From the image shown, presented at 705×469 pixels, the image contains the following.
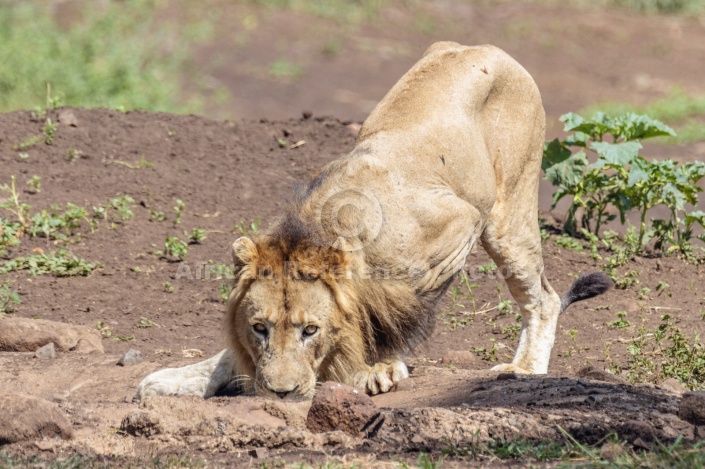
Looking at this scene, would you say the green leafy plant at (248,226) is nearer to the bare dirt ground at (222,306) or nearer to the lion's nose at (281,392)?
the bare dirt ground at (222,306)

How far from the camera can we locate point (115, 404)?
4.70 metres

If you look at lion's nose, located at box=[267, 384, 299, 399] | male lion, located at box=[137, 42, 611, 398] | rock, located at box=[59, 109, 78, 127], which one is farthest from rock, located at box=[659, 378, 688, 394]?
rock, located at box=[59, 109, 78, 127]

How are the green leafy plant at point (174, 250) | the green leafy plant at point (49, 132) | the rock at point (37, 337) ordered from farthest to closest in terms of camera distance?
the green leafy plant at point (49, 132) < the green leafy plant at point (174, 250) < the rock at point (37, 337)

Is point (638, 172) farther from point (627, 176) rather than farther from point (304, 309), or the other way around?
point (304, 309)

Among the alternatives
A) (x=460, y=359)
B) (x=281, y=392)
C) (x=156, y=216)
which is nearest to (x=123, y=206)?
(x=156, y=216)

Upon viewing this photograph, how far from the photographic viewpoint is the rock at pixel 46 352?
19.7 feet

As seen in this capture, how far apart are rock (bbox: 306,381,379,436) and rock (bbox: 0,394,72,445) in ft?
3.31

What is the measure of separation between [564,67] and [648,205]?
982cm

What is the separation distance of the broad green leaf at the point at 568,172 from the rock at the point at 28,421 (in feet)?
17.5

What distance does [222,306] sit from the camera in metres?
7.57

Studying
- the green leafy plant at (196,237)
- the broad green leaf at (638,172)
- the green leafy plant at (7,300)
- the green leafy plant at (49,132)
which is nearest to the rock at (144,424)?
the green leafy plant at (7,300)

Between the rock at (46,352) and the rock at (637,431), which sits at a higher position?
the rock at (637,431)

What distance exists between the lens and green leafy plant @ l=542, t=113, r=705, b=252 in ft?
26.2

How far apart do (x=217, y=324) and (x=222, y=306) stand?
14.0 inches
